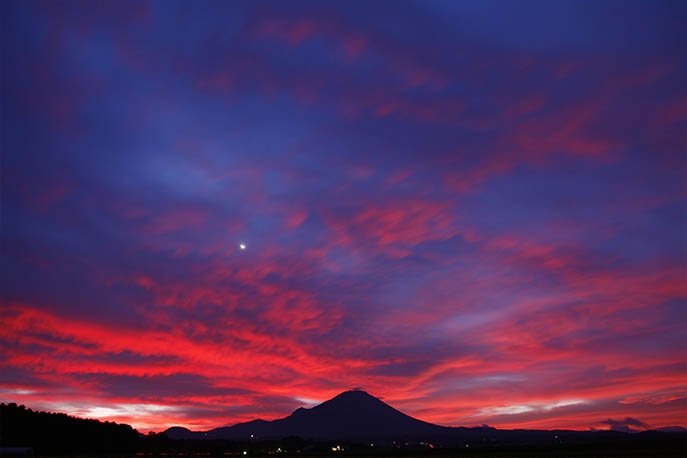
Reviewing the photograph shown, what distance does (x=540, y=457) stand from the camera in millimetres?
130750

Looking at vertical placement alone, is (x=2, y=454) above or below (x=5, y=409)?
below

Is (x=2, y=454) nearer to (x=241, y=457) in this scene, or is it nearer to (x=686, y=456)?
(x=241, y=457)

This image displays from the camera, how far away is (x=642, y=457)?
113 meters

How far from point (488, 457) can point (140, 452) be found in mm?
125523

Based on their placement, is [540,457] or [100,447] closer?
[540,457]

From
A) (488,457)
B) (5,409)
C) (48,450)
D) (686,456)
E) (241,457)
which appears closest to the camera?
(686,456)

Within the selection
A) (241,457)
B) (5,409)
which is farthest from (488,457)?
(5,409)

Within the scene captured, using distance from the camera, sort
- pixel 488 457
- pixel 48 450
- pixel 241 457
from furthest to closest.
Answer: pixel 48 450 → pixel 241 457 → pixel 488 457

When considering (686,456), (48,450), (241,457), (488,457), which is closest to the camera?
(686,456)

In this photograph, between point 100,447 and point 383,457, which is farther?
point 100,447

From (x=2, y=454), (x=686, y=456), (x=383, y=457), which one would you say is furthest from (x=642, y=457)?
(x=2, y=454)

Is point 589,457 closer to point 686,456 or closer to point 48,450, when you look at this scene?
point 686,456

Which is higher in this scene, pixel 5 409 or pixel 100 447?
pixel 5 409

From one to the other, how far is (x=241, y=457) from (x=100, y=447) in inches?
2072
